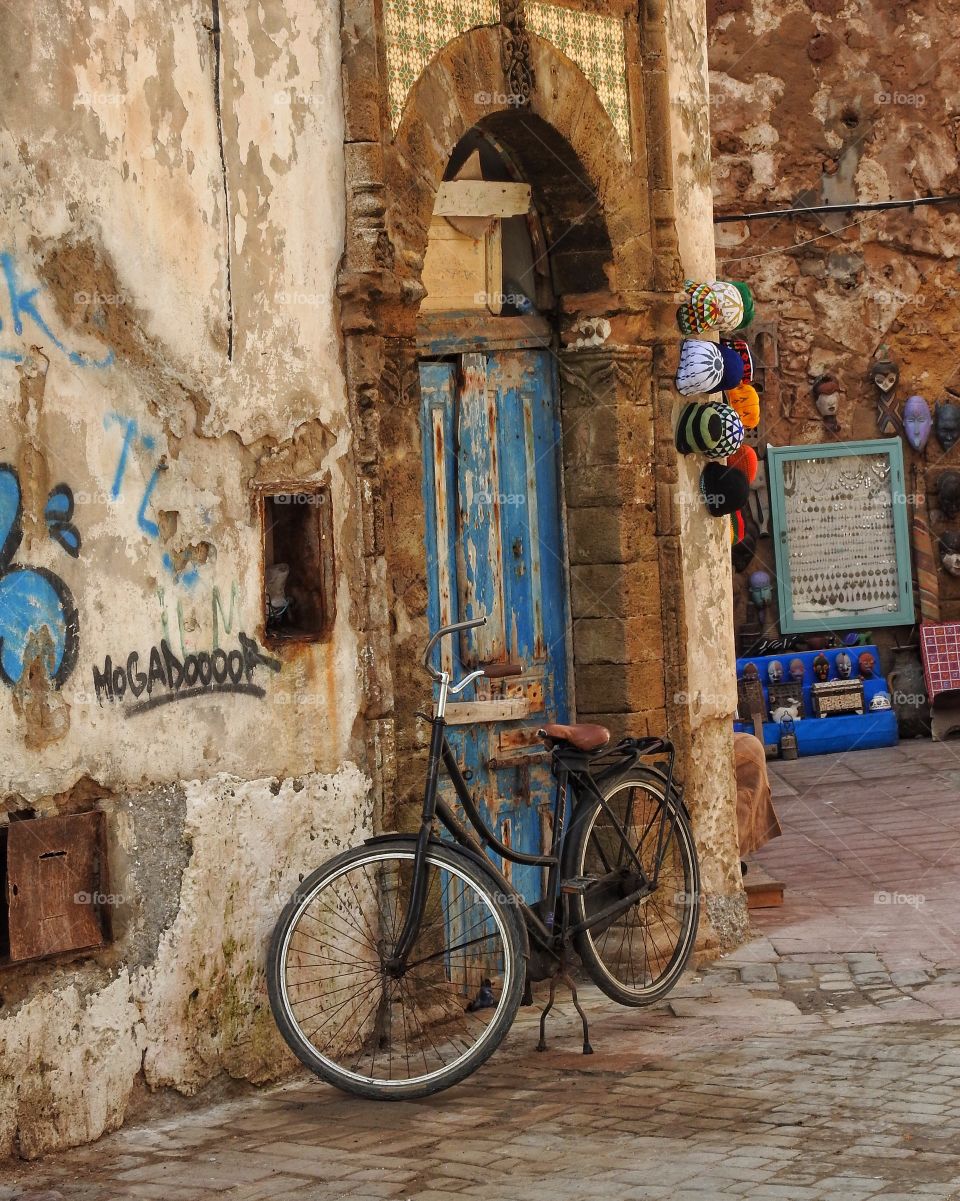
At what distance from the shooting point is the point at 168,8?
5633mm

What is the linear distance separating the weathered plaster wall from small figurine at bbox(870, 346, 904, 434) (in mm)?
6573

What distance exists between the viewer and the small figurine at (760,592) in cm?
1413

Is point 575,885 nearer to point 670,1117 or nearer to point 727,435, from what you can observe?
point 670,1117

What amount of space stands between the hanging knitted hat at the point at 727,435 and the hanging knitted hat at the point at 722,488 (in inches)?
2.6

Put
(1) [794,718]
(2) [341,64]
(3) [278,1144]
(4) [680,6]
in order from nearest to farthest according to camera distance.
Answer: (3) [278,1144] → (2) [341,64] → (4) [680,6] → (1) [794,718]

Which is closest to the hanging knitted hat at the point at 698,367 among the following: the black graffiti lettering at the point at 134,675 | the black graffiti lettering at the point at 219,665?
the black graffiti lettering at the point at 219,665

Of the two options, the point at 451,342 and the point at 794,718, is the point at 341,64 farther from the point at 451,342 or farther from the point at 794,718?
the point at 794,718

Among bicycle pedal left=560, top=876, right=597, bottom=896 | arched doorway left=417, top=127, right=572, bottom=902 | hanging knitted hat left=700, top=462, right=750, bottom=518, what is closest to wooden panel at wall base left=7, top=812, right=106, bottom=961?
bicycle pedal left=560, top=876, right=597, bottom=896

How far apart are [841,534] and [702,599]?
6.75m

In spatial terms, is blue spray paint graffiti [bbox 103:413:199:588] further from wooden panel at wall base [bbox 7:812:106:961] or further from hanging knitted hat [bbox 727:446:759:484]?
hanging knitted hat [bbox 727:446:759:484]

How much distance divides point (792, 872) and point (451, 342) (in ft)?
11.8

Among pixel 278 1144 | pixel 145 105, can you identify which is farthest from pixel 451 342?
pixel 278 1144

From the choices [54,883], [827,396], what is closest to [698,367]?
[54,883]

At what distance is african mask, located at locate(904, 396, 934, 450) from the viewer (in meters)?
14.3
